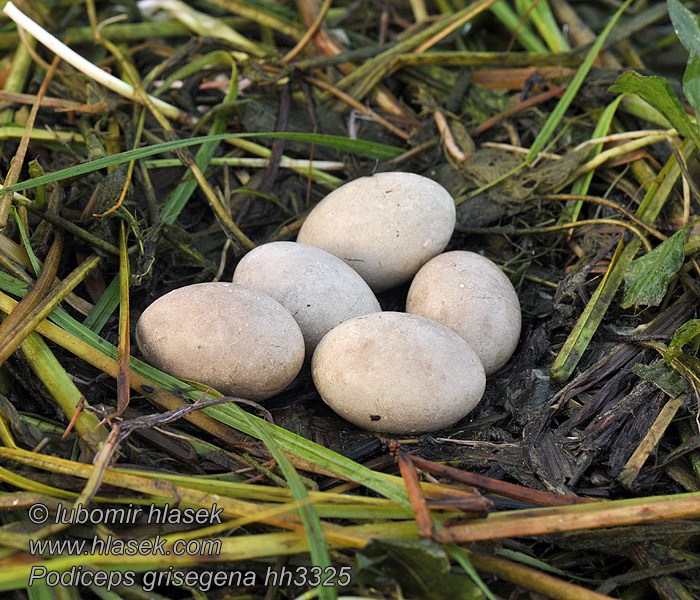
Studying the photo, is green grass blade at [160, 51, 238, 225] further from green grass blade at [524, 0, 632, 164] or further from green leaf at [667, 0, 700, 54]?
green leaf at [667, 0, 700, 54]

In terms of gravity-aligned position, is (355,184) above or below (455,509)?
above

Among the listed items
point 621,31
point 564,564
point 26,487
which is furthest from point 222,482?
point 621,31

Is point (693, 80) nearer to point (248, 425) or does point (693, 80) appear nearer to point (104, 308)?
point (248, 425)

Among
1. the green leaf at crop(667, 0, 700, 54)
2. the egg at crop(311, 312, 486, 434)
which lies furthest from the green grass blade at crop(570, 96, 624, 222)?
the egg at crop(311, 312, 486, 434)

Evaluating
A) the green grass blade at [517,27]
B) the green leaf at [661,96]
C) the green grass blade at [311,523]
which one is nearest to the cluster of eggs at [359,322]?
the green grass blade at [311,523]

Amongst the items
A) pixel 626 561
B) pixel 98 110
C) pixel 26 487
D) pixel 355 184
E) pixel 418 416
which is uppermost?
pixel 98 110

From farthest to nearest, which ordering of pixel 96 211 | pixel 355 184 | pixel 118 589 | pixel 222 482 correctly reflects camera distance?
pixel 355 184, pixel 96 211, pixel 222 482, pixel 118 589

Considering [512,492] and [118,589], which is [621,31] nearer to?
[512,492]
